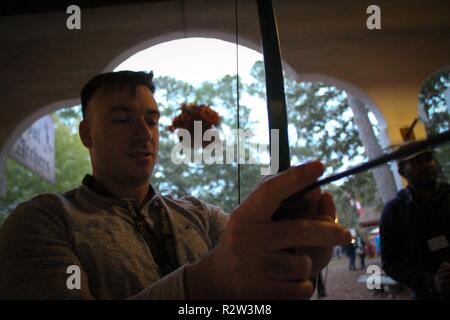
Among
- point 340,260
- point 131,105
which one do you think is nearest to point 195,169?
point 340,260

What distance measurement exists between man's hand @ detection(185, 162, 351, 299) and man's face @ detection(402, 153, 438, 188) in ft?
4.92

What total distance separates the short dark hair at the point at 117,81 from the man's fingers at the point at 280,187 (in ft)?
1.60

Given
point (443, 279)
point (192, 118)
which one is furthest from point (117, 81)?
point (192, 118)

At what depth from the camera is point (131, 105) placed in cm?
63

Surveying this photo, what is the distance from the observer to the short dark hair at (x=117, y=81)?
631 mm

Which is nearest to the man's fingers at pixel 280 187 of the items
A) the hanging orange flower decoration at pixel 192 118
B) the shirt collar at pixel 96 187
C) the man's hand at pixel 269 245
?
the man's hand at pixel 269 245

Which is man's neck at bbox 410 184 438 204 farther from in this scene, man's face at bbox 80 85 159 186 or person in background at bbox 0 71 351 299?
man's face at bbox 80 85 159 186

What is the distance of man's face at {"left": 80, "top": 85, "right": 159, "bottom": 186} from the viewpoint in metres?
0.61

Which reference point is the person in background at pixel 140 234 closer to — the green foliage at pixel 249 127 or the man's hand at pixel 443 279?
the man's hand at pixel 443 279

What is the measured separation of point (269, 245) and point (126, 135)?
47cm

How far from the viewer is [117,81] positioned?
63 cm

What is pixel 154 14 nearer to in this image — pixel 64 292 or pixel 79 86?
pixel 79 86

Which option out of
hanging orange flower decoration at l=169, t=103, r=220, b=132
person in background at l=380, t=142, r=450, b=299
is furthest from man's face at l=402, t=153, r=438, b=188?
hanging orange flower decoration at l=169, t=103, r=220, b=132
